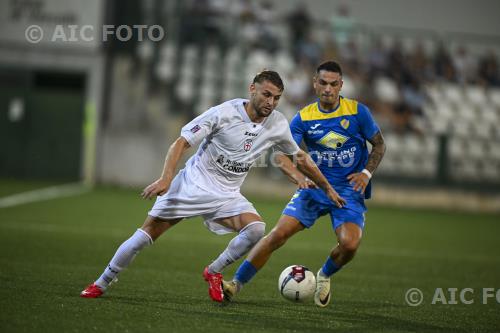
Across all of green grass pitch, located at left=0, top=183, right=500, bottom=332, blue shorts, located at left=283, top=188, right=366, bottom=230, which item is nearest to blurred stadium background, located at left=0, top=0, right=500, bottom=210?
green grass pitch, located at left=0, top=183, right=500, bottom=332

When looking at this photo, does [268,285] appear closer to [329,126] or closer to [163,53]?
[329,126]

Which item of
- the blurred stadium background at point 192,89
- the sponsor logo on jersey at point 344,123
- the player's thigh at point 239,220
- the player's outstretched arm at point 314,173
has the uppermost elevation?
the blurred stadium background at point 192,89

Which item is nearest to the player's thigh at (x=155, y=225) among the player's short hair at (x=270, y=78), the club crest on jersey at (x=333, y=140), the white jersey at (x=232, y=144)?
the white jersey at (x=232, y=144)

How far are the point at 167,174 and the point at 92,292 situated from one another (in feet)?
4.16

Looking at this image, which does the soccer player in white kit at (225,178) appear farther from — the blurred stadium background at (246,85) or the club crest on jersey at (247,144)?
the blurred stadium background at (246,85)

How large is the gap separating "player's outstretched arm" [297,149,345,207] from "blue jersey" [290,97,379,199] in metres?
0.40

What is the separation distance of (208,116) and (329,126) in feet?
4.38

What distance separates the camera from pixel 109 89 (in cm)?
2105

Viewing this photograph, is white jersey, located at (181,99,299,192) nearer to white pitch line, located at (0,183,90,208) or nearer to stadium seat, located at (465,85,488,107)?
white pitch line, located at (0,183,90,208)

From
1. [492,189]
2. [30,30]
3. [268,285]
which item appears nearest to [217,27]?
[30,30]

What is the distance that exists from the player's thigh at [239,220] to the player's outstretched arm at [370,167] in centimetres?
98

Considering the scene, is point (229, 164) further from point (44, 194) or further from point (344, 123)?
point (44, 194)

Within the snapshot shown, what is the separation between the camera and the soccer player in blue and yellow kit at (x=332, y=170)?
7.27 meters

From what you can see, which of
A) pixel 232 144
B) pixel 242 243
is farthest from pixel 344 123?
pixel 242 243
